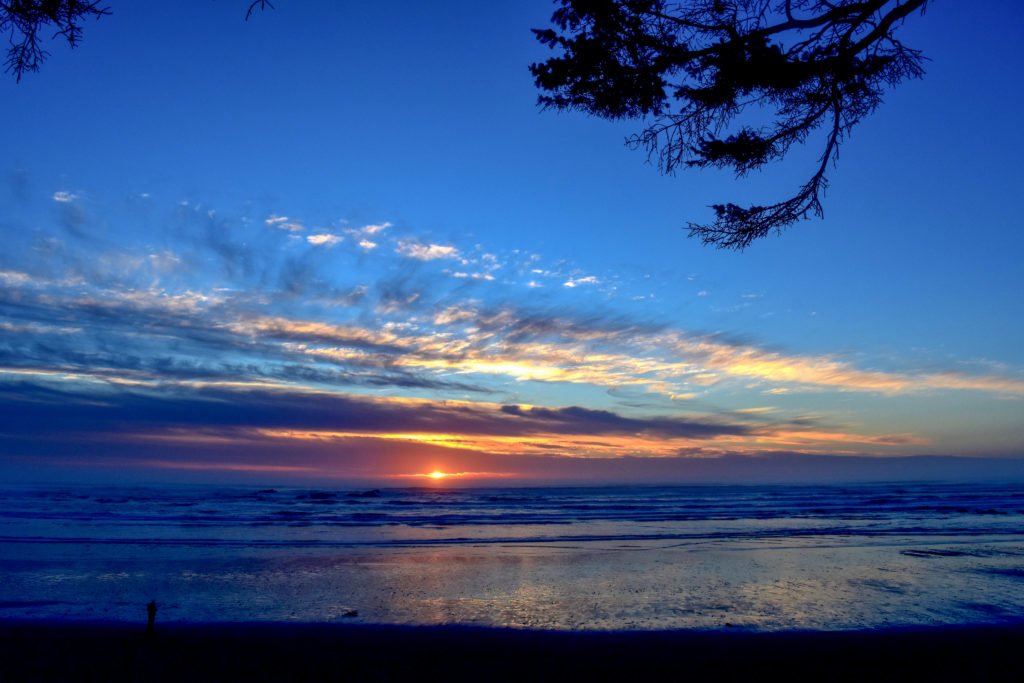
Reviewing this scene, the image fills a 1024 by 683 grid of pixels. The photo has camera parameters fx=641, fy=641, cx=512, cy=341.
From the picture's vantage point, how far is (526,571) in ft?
45.9

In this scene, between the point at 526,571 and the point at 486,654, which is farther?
the point at 526,571

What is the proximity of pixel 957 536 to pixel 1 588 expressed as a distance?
25275mm

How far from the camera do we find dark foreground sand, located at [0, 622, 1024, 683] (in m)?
7.29

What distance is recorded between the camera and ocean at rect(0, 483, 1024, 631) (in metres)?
9.99

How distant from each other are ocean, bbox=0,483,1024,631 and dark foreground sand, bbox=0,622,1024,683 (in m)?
0.63

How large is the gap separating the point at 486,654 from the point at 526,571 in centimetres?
612

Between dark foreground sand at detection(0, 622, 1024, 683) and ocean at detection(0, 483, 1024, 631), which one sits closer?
dark foreground sand at detection(0, 622, 1024, 683)

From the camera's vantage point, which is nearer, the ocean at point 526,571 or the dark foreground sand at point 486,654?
the dark foreground sand at point 486,654

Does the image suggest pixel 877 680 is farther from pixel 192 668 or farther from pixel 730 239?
pixel 192 668

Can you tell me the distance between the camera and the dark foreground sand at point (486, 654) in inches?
287

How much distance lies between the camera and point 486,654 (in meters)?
8.02

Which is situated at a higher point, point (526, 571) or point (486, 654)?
point (486, 654)

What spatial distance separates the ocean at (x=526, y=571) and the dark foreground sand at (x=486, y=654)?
633mm

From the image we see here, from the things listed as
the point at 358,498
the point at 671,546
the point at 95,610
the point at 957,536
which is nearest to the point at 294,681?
the point at 95,610
